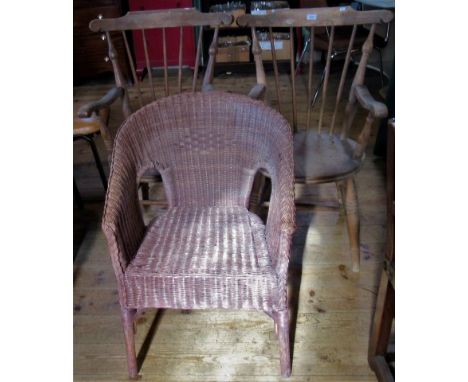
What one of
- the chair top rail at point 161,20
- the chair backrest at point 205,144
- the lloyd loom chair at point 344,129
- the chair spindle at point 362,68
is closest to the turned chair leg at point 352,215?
the lloyd loom chair at point 344,129

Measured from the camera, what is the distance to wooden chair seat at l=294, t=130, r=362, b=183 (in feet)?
5.06

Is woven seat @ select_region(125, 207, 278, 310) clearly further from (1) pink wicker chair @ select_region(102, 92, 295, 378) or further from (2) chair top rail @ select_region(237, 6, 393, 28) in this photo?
(2) chair top rail @ select_region(237, 6, 393, 28)

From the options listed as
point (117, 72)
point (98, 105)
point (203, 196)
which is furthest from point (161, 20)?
point (203, 196)

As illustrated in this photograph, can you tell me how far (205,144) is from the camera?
4.90ft

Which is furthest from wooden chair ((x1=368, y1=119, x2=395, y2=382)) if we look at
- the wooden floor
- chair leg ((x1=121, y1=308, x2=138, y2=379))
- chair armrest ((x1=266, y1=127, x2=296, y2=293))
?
chair leg ((x1=121, y1=308, x2=138, y2=379))

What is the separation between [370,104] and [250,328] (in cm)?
81

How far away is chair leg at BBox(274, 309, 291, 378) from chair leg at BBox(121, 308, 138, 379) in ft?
1.29

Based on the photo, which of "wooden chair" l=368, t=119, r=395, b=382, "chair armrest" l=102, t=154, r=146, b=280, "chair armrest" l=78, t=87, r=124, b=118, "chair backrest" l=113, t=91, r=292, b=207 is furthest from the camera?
"chair armrest" l=78, t=87, r=124, b=118

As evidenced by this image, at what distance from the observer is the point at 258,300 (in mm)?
1184

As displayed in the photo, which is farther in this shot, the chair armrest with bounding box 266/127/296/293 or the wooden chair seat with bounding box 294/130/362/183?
the wooden chair seat with bounding box 294/130/362/183

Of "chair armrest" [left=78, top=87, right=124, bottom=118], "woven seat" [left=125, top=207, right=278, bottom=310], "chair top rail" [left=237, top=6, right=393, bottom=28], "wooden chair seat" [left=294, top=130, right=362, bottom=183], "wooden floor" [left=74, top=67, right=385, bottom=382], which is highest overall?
"chair top rail" [left=237, top=6, right=393, bottom=28]

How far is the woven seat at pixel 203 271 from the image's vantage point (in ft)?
3.85

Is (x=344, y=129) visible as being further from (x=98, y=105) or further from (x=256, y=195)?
(x=98, y=105)
